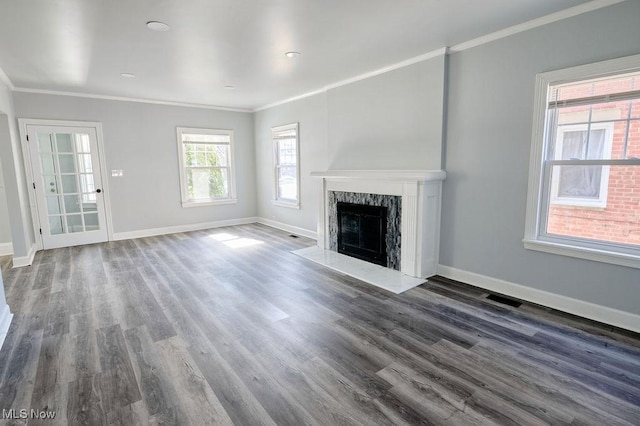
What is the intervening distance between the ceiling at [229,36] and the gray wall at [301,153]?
90cm

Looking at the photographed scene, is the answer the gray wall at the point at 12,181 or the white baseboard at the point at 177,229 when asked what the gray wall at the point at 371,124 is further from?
the gray wall at the point at 12,181

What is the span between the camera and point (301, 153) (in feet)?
19.4

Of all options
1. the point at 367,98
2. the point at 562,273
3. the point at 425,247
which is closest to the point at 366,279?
the point at 425,247

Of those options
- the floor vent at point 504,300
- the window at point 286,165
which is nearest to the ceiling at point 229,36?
the window at point 286,165

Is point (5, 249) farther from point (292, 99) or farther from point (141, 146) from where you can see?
point (292, 99)

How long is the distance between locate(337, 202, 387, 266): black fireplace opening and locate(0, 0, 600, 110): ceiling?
75.2 inches

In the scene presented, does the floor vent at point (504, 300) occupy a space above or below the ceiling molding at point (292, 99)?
below

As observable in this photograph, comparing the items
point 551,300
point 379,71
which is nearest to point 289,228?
point 379,71

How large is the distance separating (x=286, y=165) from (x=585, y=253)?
4.98 m

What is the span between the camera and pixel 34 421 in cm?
172

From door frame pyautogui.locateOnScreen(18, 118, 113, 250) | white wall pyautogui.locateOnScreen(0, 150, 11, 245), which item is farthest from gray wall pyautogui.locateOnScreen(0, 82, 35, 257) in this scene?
white wall pyautogui.locateOnScreen(0, 150, 11, 245)

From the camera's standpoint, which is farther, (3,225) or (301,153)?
(301,153)

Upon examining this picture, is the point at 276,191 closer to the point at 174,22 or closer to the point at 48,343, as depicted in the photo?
the point at 174,22

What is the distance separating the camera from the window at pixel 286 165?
6.12 m
